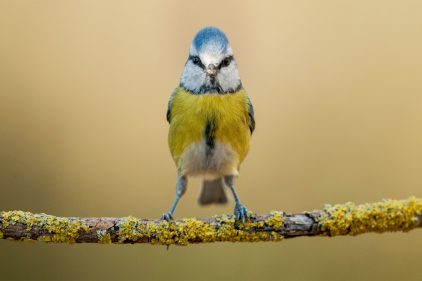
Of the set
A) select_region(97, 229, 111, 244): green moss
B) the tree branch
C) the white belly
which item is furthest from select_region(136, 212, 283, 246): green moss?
the white belly

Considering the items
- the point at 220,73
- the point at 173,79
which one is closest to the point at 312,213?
the point at 220,73

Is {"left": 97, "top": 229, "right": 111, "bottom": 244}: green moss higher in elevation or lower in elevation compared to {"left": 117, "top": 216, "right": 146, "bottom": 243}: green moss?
lower

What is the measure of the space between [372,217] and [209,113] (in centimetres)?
109

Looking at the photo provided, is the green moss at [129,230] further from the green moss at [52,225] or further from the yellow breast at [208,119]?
the yellow breast at [208,119]

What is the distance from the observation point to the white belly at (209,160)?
3.27 m

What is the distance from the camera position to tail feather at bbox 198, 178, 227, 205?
4.06 metres

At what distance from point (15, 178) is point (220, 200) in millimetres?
1627

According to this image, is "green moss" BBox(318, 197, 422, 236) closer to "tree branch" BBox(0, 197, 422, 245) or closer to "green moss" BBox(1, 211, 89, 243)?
"tree branch" BBox(0, 197, 422, 245)

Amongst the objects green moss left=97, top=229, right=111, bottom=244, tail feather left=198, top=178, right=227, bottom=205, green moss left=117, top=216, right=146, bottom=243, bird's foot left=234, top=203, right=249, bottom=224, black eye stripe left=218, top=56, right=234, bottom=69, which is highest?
black eye stripe left=218, top=56, right=234, bottom=69

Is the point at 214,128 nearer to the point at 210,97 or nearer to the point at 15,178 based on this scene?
→ the point at 210,97

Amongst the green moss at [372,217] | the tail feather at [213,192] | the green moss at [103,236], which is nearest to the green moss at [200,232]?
the green moss at [103,236]

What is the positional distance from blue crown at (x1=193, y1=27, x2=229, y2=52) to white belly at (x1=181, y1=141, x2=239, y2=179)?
0.52 meters

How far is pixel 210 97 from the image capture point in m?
3.25

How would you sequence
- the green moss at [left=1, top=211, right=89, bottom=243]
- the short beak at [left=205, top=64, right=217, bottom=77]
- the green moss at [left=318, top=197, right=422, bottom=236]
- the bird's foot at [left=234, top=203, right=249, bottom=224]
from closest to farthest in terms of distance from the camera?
1. the green moss at [left=318, top=197, right=422, bottom=236]
2. the green moss at [left=1, top=211, right=89, bottom=243]
3. the bird's foot at [left=234, top=203, right=249, bottom=224]
4. the short beak at [left=205, top=64, right=217, bottom=77]
